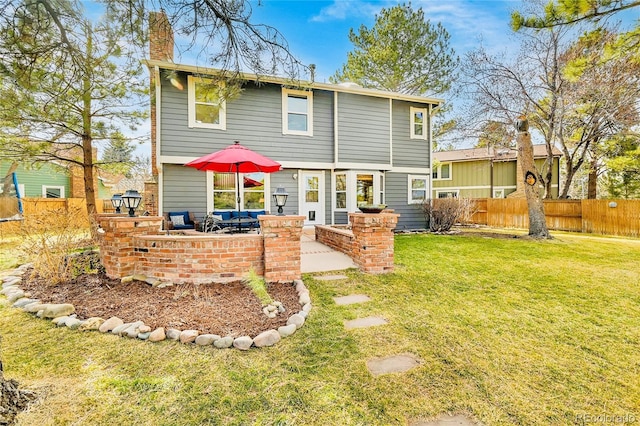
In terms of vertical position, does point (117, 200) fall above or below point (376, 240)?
above

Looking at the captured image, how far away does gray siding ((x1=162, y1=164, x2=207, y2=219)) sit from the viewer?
360 inches

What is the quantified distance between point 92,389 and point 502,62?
15.5 meters

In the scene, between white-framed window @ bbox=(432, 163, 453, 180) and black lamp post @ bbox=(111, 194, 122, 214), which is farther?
white-framed window @ bbox=(432, 163, 453, 180)

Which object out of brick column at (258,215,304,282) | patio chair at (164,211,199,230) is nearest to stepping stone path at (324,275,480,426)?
brick column at (258,215,304,282)

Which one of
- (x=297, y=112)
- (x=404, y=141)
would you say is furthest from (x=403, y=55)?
(x=297, y=112)

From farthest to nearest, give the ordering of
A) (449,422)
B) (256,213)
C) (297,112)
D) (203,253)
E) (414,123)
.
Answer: (414,123)
(297,112)
(256,213)
(203,253)
(449,422)

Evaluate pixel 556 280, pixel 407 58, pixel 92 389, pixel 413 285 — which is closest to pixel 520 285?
pixel 556 280

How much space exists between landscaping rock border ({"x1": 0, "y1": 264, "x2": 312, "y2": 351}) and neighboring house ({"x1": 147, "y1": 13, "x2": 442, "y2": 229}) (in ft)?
19.5

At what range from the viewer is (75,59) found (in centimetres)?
345

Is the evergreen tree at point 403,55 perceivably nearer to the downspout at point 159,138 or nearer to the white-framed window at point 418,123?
the white-framed window at point 418,123

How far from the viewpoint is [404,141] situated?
1238cm

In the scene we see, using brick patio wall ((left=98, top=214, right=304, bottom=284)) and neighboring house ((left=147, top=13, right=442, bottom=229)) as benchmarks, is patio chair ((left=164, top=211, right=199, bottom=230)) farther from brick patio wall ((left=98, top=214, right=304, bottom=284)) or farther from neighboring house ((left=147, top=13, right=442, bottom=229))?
brick patio wall ((left=98, top=214, right=304, bottom=284))

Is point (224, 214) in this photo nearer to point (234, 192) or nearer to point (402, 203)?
point (234, 192)

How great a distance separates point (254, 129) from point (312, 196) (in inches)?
124
